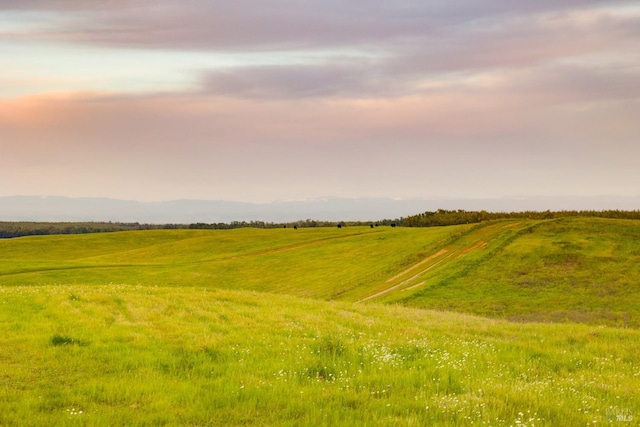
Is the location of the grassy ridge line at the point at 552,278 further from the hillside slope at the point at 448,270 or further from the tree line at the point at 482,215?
the tree line at the point at 482,215

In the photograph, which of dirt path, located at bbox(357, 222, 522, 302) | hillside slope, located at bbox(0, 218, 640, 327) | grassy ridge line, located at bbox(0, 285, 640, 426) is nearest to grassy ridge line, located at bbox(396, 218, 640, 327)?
hillside slope, located at bbox(0, 218, 640, 327)

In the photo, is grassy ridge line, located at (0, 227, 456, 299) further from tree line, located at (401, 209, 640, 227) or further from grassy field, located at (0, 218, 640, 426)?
grassy field, located at (0, 218, 640, 426)

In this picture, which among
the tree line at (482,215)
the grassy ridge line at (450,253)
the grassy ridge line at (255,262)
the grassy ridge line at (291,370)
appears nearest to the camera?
the grassy ridge line at (291,370)

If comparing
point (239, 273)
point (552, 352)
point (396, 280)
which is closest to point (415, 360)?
point (552, 352)

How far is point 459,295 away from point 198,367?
32.4 meters

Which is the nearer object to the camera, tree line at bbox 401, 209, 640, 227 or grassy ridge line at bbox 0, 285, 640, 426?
grassy ridge line at bbox 0, 285, 640, 426

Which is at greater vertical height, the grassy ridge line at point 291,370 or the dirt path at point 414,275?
the grassy ridge line at point 291,370

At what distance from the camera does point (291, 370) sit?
11.7 m

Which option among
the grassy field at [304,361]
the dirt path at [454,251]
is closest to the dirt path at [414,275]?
the dirt path at [454,251]

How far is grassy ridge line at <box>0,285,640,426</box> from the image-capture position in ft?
29.3

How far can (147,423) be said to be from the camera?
855 centimetres

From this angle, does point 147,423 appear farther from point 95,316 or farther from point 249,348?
point 95,316

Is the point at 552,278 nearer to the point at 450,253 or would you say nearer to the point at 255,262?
the point at 450,253

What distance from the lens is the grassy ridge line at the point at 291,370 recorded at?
8922 millimetres
